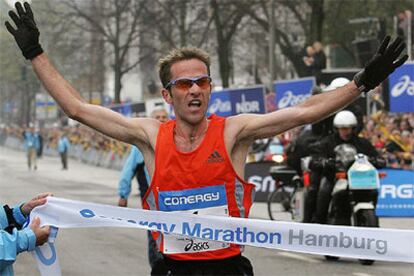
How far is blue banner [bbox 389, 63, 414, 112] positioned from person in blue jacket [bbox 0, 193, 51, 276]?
13.3 metres

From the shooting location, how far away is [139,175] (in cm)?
1030

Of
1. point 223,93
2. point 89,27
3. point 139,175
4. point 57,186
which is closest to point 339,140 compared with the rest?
point 139,175

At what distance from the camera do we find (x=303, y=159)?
1337 centimetres

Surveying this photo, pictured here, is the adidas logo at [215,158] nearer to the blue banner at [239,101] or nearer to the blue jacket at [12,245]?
the blue jacket at [12,245]

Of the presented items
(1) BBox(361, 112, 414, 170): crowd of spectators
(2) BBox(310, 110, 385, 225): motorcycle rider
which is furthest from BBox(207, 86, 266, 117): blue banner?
(2) BBox(310, 110, 385, 225): motorcycle rider

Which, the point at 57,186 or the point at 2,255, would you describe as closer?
the point at 2,255

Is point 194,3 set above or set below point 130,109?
above

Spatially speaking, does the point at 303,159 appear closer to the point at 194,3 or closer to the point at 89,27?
the point at 194,3

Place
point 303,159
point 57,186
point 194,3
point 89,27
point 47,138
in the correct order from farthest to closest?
point 47,138, point 89,27, point 194,3, point 57,186, point 303,159

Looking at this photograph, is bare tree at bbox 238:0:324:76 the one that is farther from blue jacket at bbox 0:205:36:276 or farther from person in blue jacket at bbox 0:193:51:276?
blue jacket at bbox 0:205:36:276

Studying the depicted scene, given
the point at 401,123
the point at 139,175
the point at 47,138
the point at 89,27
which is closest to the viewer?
the point at 139,175

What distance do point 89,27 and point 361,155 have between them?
35.8 meters

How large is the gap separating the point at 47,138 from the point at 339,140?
5720cm

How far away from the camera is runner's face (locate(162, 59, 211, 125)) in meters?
4.76
